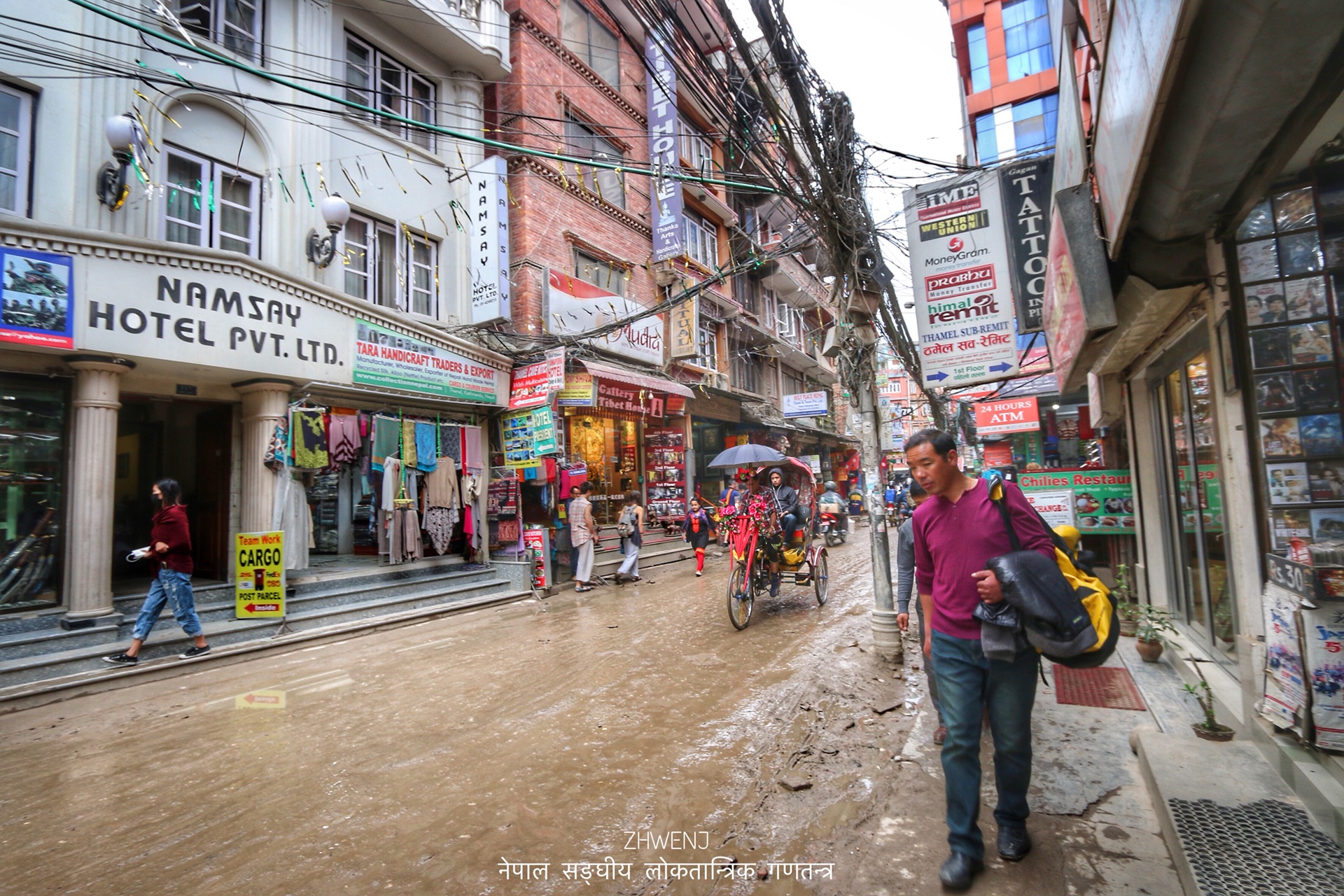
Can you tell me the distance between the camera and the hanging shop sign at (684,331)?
54.5 ft

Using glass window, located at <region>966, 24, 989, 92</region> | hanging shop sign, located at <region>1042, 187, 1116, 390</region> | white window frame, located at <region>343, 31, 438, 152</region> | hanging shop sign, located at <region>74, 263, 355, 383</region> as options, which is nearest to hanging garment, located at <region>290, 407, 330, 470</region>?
hanging shop sign, located at <region>74, 263, 355, 383</region>

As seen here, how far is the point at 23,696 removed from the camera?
5695mm

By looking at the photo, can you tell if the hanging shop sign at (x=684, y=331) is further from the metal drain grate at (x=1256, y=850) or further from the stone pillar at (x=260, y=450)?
the metal drain grate at (x=1256, y=850)

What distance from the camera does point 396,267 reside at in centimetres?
1134

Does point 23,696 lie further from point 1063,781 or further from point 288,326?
point 1063,781

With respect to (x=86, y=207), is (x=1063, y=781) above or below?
below

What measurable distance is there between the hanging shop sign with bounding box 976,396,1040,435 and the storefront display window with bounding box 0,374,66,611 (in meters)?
19.2

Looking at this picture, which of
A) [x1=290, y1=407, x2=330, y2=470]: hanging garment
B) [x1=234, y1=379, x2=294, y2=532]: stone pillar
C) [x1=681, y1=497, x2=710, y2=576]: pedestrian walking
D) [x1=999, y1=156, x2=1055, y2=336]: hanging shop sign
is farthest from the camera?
[x1=681, y1=497, x2=710, y2=576]: pedestrian walking

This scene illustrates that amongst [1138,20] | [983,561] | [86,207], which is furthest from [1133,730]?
[86,207]

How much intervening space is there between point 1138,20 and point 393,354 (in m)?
9.99

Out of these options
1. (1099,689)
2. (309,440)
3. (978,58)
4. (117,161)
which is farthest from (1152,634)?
(978,58)

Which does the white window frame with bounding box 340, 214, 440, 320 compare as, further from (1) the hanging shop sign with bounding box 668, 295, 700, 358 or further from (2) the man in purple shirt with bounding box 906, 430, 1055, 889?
A: (2) the man in purple shirt with bounding box 906, 430, 1055, 889

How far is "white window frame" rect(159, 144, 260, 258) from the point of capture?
8422 millimetres

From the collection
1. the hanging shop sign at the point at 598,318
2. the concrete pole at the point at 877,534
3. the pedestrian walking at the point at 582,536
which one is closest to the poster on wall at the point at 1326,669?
the concrete pole at the point at 877,534
